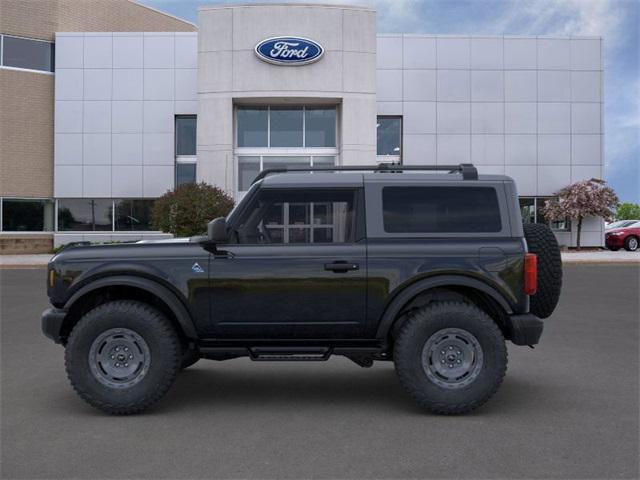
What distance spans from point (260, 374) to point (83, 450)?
2.52 m

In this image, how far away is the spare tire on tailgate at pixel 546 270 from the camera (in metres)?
5.47

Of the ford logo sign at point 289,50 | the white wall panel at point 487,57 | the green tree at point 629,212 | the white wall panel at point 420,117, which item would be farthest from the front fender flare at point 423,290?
the green tree at point 629,212

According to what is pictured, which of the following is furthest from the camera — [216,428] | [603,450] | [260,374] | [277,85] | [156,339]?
[277,85]

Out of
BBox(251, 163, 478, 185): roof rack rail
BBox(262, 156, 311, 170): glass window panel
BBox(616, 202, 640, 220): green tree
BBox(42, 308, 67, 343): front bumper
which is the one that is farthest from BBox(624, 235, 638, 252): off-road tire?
BBox(616, 202, 640, 220): green tree

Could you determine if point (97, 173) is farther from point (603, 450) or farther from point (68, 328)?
point (603, 450)

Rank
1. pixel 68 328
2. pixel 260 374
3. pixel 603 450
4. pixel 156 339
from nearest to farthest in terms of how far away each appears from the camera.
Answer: pixel 603 450 → pixel 156 339 → pixel 68 328 → pixel 260 374

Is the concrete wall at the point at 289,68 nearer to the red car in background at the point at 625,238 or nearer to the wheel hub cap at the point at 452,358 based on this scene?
the red car in background at the point at 625,238

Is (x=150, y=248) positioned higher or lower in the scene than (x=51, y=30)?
lower

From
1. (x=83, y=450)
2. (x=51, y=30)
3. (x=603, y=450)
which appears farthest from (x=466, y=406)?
(x=51, y=30)

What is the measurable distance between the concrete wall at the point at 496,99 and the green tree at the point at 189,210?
1105 cm

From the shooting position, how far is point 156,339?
5020 millimetres

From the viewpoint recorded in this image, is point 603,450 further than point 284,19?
No

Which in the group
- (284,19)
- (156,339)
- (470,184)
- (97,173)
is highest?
(284,19)

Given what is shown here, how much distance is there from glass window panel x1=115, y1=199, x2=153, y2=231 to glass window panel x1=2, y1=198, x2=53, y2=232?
3.51m
